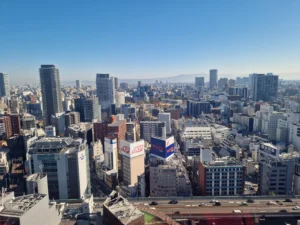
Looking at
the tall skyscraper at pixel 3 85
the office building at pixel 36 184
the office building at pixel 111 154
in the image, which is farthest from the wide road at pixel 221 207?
the tall skyscraper at pixel 3 85

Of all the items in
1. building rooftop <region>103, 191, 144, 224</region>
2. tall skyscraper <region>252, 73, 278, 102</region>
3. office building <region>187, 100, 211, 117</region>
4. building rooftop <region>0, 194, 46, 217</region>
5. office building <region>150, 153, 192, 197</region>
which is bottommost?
office building <region>150, 153, 192, 197</region>

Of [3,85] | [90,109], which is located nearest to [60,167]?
[90,109]

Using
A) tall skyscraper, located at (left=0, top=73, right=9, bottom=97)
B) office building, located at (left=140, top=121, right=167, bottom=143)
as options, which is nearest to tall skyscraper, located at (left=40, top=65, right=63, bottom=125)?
office building, located at (left=140, top=121, right=167, bottom=143)

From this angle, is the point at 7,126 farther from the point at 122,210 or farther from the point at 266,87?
the point at 266,87

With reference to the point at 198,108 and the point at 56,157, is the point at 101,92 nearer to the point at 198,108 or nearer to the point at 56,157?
the point at 198,108

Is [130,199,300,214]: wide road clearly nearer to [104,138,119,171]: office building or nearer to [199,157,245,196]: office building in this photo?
[199,157,245,196]: office building

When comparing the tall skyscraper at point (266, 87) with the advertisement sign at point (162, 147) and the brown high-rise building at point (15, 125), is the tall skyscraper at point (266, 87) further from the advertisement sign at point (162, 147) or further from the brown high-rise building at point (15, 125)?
the brown high-rise building at point (15, 125)
